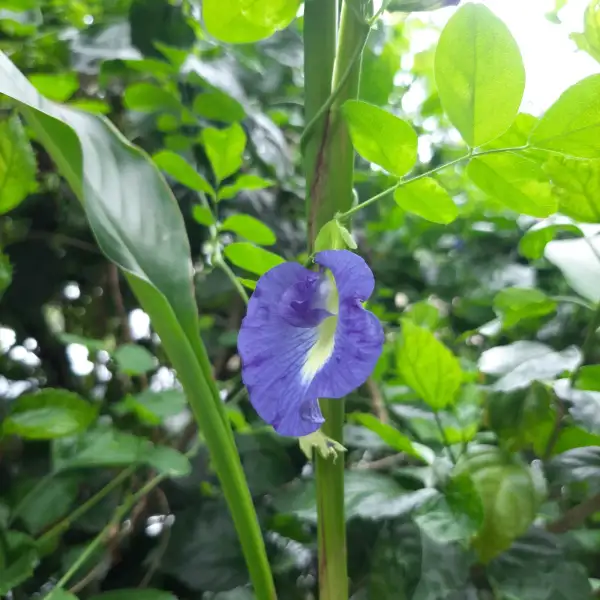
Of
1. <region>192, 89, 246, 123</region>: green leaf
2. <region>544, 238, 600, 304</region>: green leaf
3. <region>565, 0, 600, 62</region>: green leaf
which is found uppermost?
<region>565, 0, 600, 62</region>: green leaf

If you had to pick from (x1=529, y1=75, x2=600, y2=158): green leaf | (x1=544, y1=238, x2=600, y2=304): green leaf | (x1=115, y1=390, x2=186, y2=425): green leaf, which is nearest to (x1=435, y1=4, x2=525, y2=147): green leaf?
(x1=529, y1=75, x2=600, y2=158): green leaf

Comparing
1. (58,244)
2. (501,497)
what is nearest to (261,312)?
(501,497)

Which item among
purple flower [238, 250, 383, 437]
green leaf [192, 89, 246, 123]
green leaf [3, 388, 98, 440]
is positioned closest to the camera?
purple flower [238, 250, 383, 437]

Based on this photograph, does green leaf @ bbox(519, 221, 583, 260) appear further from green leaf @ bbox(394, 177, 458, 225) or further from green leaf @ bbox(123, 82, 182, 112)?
green leaf @ bbox(123, 82, 182, 112)

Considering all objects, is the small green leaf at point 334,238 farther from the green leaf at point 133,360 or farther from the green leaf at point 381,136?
the green leaf at point 133,360

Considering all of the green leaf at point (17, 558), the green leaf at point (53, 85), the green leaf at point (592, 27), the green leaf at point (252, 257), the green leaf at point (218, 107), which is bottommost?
the green leaf at point (17, 558)

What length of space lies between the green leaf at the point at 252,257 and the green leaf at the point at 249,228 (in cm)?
6

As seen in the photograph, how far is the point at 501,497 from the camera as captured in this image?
0.40 m

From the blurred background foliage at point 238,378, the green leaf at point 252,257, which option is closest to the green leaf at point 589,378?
the blurred background foliage at point 238,378

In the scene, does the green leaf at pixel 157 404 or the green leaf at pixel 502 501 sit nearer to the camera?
the green leaf at pixel 502 501

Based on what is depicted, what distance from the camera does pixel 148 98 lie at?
1.95ft

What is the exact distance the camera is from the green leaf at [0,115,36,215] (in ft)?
1.47

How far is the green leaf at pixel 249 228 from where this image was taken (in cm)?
49

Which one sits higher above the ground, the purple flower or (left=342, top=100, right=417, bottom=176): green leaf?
(left=342, top=100, right=417, bottom=176): green leaf
